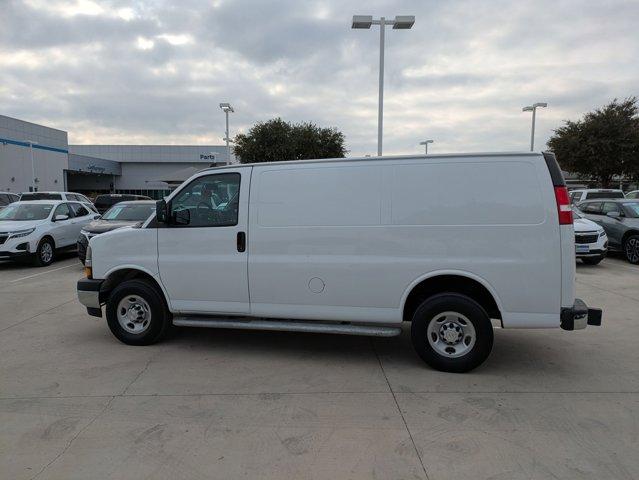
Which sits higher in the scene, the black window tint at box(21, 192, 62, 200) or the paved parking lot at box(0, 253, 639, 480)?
the black window tint at box(21, 192, 62, 200)

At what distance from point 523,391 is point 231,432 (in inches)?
102

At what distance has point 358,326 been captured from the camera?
16.5 ft

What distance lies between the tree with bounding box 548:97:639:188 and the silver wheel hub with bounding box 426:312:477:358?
101 ft

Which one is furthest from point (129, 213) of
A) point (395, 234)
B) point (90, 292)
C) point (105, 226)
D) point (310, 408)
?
point (310, 408)

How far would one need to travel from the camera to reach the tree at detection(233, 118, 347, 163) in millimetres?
31906

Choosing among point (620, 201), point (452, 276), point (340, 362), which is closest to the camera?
point (452, 276)

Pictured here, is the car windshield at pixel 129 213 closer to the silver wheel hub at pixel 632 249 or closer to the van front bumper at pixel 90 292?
the van front bumper at pixel 90 292

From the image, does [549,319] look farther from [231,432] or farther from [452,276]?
[231,432]

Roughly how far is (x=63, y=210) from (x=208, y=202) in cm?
1026

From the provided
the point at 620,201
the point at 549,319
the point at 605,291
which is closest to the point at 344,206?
the point at 549,319

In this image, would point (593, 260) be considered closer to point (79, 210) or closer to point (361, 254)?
point (361, 254)

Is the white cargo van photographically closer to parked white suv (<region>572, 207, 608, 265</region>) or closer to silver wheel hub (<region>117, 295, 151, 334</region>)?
silver wheel hub (<region>117, 295, 151, 334</region>)

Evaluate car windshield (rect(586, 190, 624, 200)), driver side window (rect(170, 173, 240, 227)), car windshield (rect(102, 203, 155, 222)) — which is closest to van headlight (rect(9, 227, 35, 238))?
car windshield (rect(102, 203, 155, 222))

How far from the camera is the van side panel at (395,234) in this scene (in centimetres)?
445
